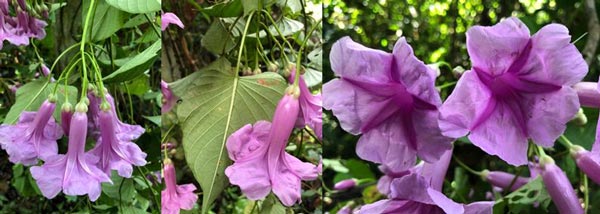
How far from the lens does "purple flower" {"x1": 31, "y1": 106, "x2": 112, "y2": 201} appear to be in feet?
1.39

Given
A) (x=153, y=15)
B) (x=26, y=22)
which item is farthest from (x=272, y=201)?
(x=26, y=22)

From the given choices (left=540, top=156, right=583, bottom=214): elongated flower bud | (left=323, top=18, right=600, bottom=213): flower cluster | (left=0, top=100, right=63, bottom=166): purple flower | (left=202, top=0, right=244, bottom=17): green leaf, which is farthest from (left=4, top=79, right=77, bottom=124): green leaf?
(left=540, top=156, right=583, bottom=214): elongated flower bud

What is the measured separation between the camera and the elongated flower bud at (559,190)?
365 mm

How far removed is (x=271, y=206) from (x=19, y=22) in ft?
0.98

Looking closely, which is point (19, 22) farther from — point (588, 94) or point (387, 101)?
point (588, 94)

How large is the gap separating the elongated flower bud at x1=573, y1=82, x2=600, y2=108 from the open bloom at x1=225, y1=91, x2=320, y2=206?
0.18 metres

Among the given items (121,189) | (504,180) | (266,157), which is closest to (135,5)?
(266,157)

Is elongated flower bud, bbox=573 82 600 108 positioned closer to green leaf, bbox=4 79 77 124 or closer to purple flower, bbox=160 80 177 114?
purple flower, bbox=160 80 177 114

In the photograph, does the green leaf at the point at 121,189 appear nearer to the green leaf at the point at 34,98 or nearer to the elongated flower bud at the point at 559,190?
the green leaf at the point at 34,98

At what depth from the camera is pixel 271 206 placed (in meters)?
0.47

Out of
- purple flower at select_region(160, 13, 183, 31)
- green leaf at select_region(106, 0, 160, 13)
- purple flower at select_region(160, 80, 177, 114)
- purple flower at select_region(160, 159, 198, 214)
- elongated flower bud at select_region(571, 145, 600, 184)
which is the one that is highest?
green leaf at select_region(106, 0, 160, 13)

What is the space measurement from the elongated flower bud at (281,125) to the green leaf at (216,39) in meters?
0.09

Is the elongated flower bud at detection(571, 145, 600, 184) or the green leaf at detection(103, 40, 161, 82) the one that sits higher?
the green leaf at detection(103, 40, 161, 82)

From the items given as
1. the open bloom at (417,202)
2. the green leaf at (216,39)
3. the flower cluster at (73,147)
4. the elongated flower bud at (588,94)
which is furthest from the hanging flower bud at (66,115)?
the elongated flower bud at (588,94)
